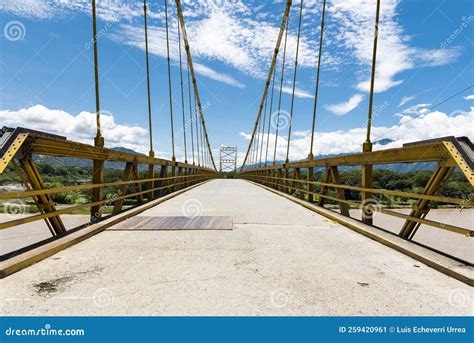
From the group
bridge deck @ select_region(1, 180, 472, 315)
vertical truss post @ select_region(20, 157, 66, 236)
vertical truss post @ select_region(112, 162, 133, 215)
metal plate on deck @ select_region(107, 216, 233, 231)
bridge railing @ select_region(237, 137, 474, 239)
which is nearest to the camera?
bridge deck @ select_region(1, 180, 472, 315)

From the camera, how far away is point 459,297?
2.80 m

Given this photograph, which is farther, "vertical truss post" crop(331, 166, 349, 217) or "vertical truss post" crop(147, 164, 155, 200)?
"vertical truss post" crop(147, 164, 155, 200)

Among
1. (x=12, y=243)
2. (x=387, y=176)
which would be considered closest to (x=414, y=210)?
(x=12, y=243)

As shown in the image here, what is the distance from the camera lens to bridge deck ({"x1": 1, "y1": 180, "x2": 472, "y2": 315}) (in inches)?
100

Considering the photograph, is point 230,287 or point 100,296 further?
point 230,287

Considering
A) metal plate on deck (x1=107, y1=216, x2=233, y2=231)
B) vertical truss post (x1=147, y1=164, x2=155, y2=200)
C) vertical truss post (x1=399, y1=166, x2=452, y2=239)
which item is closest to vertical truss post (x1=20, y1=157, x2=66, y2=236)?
metal plate on deck (x1=107, y1=216, x2=233, y2=231)

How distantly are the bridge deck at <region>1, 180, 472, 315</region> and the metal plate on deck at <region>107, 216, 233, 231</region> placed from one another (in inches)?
37.4

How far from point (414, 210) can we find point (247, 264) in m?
2.53

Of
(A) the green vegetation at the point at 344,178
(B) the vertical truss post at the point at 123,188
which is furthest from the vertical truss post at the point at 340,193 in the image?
(B) the vertical truss post at the point at 123,188

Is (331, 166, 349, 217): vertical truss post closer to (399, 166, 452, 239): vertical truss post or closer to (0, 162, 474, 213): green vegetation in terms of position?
(0, 162, 474, 213): green vegetation

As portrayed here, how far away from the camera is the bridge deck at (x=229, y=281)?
8.35 feet

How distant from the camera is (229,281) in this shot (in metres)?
3.10

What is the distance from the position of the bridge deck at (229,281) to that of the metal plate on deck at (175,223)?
0.95 meters
